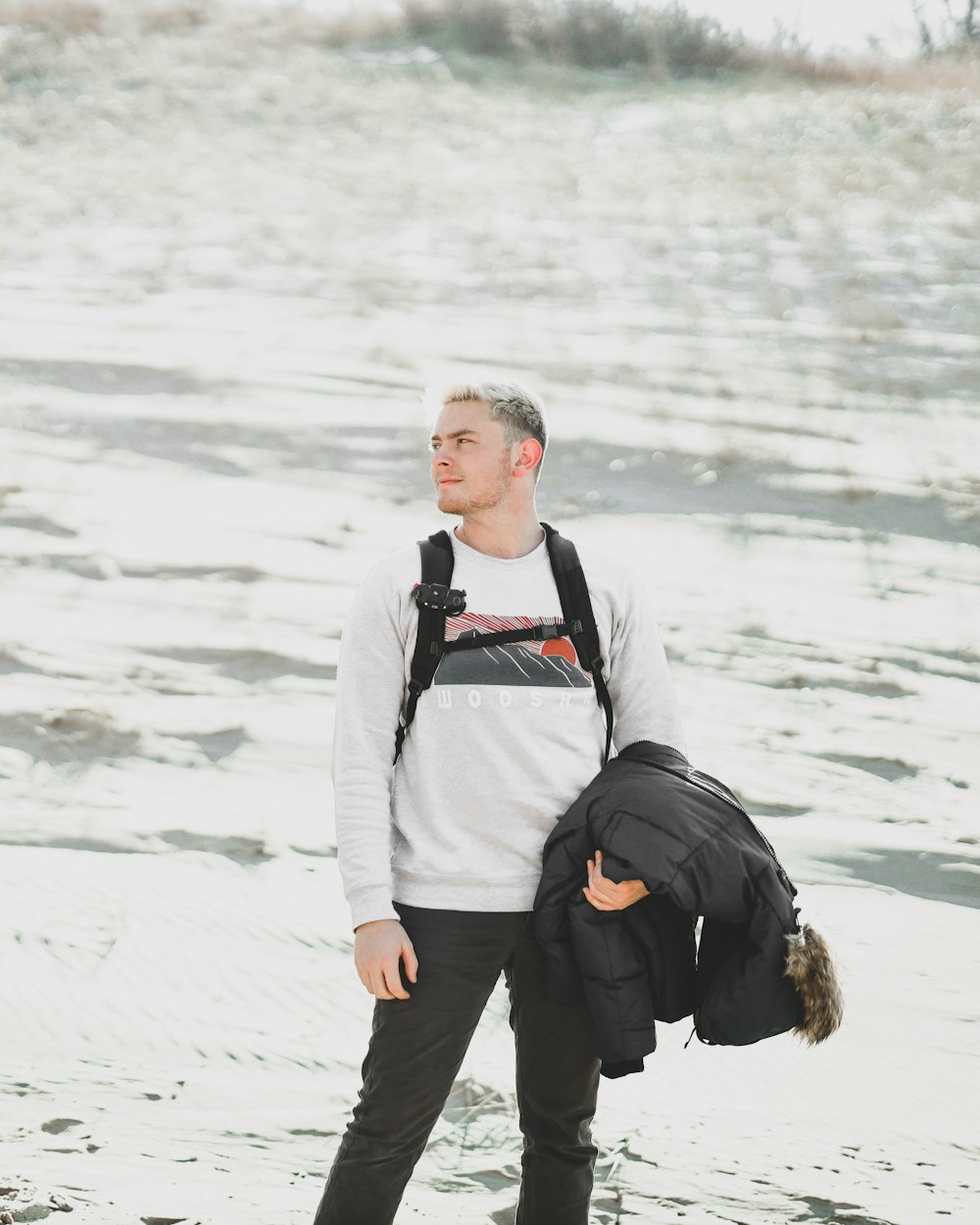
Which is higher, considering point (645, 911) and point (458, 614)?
point (458, 614)

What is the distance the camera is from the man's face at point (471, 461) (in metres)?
2.19

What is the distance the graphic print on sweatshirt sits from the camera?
2092mm

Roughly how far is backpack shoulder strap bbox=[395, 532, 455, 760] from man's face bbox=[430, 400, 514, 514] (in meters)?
0.10

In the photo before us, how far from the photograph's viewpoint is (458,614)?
2.12m

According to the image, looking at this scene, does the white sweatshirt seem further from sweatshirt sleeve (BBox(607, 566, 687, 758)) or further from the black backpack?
sweatshirt sleeve (BBox(607, 566, 687, 758))

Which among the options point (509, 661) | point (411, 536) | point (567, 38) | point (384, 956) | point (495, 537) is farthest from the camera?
point (567, 38)

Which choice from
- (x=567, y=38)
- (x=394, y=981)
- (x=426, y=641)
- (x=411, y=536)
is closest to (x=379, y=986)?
(x=394, y=981)

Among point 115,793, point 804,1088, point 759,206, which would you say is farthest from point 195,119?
point 804,1088

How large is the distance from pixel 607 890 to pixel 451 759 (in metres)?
0.31

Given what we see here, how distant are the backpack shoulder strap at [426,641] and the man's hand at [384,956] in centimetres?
28

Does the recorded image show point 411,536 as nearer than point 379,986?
No

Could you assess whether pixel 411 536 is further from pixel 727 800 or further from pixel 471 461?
pixel 727 800

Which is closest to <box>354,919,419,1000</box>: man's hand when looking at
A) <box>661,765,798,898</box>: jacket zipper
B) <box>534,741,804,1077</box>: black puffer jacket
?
<box>534,741,804,1077</box>: black puffer jacket

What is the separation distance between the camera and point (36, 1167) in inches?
107
